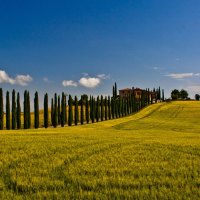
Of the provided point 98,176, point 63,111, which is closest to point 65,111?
point 63,111

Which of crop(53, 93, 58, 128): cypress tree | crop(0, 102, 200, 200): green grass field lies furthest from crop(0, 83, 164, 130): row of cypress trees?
crop(0, 102, 200, 200): green grass field

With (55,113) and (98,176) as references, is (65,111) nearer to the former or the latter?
(55,113)

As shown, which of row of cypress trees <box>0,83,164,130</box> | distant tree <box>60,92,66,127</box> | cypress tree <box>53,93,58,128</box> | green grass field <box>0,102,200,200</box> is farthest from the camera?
distant tree <box>60,92,66,127</box>

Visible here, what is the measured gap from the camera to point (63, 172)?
10148 mm

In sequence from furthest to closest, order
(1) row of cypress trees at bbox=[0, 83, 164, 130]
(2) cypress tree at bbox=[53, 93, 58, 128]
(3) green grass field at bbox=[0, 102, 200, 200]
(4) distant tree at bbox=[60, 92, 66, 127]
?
(4) distant tree at bbox=[60, 92, 66, 127], (2) cypress tree at bbox=[53, 93, 58, 128], (1) row of cypress trees at bbox=[0, 83, 164, 130], (3) green grass field at bbox=[0, 102, 200, 200]

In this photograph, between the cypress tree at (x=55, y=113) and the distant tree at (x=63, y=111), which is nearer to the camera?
the cypress tree at (x=55, y=113)

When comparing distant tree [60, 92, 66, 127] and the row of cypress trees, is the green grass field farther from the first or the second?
distant tree [60, 92, 66, 127]

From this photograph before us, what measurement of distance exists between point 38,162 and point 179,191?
5585 millimetres

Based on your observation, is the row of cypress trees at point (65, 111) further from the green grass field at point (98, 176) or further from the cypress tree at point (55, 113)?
the green grass field at point (98, 176)

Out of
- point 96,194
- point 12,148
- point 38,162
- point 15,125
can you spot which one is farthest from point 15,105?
point 96,194

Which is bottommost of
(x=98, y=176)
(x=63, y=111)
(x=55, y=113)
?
(x=98, y=176)

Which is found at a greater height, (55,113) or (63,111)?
(63,111)

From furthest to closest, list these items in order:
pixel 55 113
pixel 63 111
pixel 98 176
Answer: pixel 63 111
pixel 55 113
pixel 98 176

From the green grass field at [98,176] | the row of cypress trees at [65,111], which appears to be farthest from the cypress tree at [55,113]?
the green grass field at [98,176]
